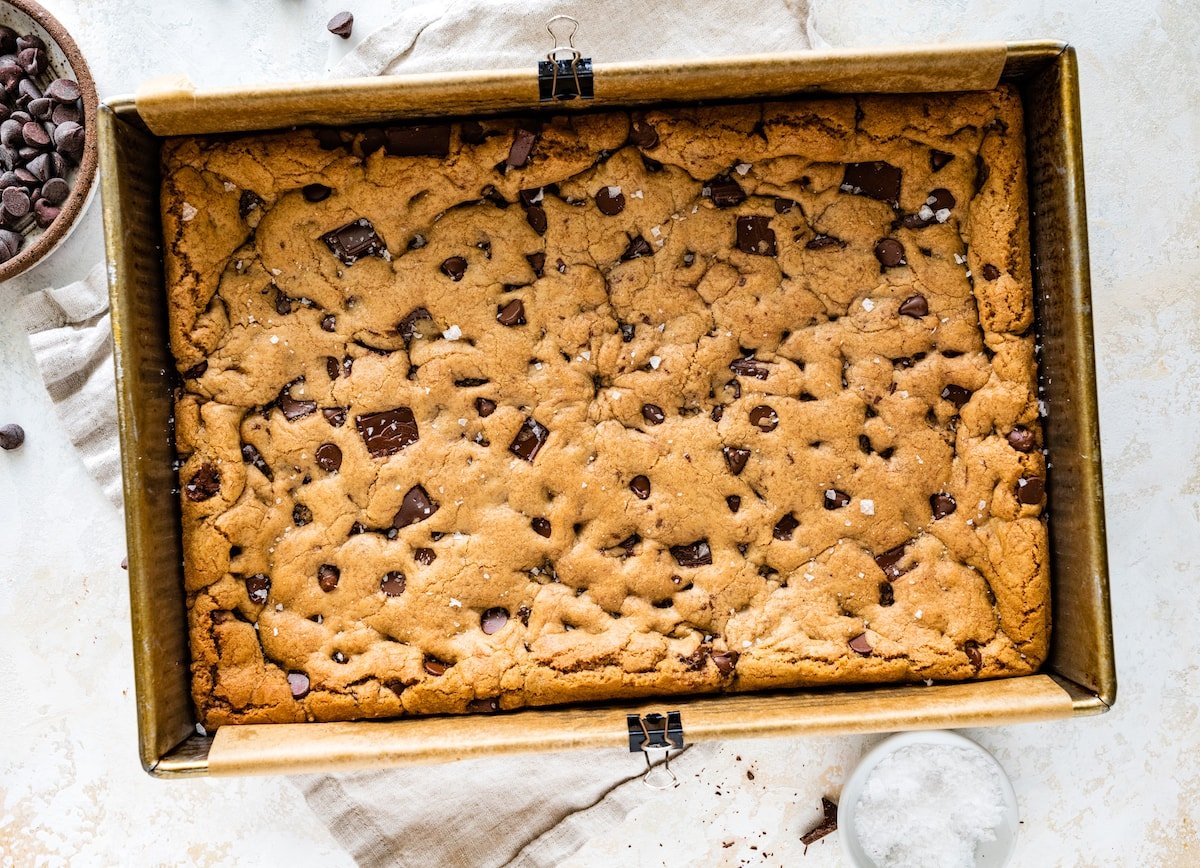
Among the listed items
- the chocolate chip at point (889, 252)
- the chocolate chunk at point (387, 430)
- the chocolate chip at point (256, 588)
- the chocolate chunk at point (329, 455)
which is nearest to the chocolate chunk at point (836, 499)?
the chocolate chip at point (889, 252)

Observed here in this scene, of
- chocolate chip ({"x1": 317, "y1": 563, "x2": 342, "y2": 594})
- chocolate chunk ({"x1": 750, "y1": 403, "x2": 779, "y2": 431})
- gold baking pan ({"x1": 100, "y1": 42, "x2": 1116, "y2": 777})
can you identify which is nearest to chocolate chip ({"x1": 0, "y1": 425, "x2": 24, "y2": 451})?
gold baking pan ({"x1": 100, "y1": 42, "x2": 1116, "y2": 777})

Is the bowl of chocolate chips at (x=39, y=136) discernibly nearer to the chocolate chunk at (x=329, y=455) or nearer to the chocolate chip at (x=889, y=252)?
the chocolate chunk at (x=329, y=455)

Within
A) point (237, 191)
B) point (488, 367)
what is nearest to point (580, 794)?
point (488, 367)

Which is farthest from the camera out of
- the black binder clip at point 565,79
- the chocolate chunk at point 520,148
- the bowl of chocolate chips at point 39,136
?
the bowl of chocolate chips at point 39,136

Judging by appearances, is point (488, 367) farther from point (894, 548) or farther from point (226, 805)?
point (226, 805)

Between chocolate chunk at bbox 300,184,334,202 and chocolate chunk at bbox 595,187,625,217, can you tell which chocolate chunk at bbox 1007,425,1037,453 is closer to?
chocolate chunk at bbox 595,187,625,217

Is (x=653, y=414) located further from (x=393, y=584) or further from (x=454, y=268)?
(x=393, y=584)
